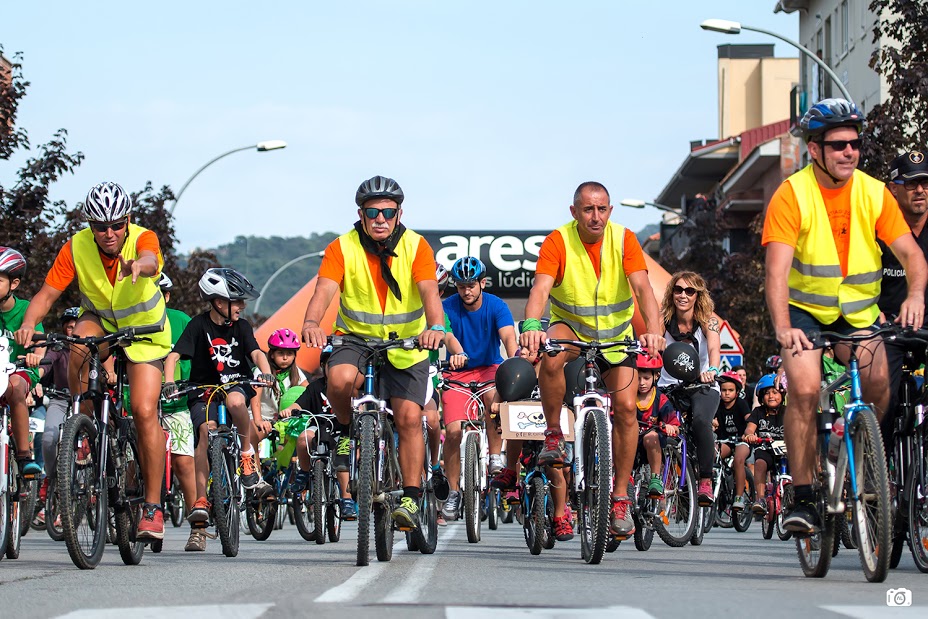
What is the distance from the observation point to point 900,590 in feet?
26.9

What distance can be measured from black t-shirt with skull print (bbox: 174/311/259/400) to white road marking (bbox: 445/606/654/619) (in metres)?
5.96

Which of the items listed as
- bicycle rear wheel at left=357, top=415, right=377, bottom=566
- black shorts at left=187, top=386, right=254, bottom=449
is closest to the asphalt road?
bicycle rear wheel at left=357, top=415, right=377, bottom=566

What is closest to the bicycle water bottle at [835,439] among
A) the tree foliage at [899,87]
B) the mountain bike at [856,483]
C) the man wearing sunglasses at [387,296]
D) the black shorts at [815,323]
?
the mountain bike at [856,483]

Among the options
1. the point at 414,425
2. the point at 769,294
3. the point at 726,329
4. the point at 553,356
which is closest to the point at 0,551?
the point at 414,425

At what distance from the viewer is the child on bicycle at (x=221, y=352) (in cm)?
1297

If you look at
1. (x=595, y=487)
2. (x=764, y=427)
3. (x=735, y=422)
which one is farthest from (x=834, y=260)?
(x=735, y=422)

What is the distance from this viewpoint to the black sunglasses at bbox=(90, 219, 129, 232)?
35.3ft

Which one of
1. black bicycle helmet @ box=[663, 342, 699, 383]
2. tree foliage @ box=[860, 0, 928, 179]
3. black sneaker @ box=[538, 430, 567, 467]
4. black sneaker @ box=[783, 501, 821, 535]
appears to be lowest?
black sneaker @ box=[783, 501, 821, 535]

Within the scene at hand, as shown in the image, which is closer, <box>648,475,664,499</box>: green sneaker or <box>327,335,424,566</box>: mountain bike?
<box>327,335,424,566</box>: mountain bike

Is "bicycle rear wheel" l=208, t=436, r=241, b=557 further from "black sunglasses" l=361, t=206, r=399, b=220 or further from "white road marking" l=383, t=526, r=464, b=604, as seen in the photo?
"black sunglasses" l=361, t=206, r=399, b=220

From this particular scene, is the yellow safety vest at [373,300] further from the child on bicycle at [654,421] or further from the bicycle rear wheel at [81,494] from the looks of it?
the child on bicycle at [654,421]

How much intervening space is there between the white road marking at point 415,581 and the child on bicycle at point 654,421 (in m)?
1.76

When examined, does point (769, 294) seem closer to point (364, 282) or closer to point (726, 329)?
point (364, 282)

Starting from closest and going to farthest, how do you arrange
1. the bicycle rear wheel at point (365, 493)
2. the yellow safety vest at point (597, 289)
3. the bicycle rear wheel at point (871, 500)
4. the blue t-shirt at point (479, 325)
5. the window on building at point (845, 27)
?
the bicycle rear wheel at point (871, 500)
the bicycle rear wheel at point (365, 493)
the yellow safety vest at point (597, 289)
the blue t-shirt at point (479, 325)
the window on building at point (845, 27)
